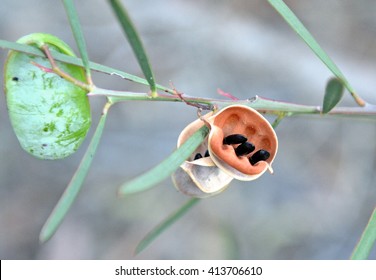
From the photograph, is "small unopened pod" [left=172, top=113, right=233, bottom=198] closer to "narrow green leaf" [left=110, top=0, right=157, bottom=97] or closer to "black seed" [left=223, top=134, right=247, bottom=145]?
"black seed" [left=223, top=134, right=247, bottom=145]

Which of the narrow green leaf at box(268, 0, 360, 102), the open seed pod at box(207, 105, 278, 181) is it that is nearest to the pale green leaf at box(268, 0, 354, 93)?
the narrow green leaf at box(268, 0, 360, 102)

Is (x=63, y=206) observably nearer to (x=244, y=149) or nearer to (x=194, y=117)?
(x=244, y=149)

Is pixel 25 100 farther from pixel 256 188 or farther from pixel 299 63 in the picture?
pixel 299 63

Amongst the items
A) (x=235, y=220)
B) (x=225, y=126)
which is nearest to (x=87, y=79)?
(x=225, y=126)

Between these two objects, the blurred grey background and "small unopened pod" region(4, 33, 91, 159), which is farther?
the blurred grey background

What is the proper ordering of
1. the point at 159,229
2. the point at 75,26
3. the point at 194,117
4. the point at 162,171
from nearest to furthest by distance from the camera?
the point at 162,171 → the point at 75,26 → the point at 159,229 → the point at 194,117

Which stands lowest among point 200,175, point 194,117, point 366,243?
point 366,243

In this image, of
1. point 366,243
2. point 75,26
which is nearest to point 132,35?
point 75,26
